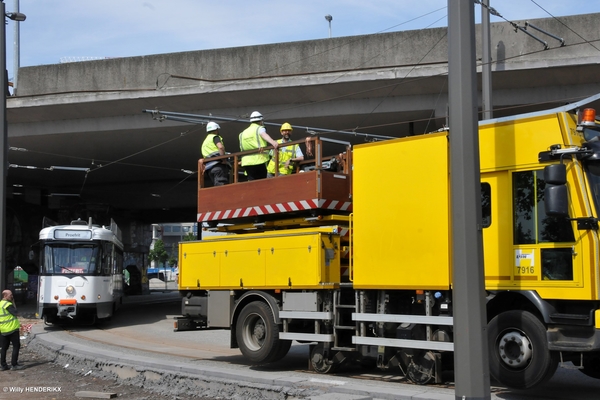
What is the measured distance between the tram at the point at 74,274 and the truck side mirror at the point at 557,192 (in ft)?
57.2

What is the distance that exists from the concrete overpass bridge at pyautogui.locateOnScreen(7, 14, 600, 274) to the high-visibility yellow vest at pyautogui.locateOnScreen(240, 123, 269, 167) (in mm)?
5603

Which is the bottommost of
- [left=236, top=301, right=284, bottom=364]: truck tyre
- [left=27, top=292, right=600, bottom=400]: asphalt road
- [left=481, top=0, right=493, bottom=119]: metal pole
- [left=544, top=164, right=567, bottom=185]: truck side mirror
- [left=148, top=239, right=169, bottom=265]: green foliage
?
[left=27, top=292, right=600, bottom=400]: asphalt road

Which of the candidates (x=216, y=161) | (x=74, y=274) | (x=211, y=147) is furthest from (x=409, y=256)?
(x=74, y=274)

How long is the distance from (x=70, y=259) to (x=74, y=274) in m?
0.57

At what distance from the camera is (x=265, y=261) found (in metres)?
11.8

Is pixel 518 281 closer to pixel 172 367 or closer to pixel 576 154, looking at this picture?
pixel 576 154

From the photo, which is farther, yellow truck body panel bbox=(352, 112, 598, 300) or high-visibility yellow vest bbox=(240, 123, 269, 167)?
high-visibility yellow vest bbox=(240, 123, 269, 167)

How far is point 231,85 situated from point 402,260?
41.5 ft

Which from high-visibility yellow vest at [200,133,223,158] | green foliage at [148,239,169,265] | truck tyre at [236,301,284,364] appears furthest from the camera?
green foliage at [148,239,169,265]

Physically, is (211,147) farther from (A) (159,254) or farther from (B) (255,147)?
(A) (159,254)

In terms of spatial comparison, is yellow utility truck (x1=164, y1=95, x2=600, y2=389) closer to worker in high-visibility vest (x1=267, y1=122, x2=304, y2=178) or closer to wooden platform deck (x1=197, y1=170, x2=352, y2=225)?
wooden platform deck (x1=197, y1=170, x2=352, y2=225)

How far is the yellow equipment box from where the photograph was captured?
11.0 meters

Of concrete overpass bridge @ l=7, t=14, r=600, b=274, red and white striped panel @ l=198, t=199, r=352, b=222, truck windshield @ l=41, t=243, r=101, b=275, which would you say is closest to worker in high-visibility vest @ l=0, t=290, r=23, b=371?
red and white striped panel @ l=198, t=199, r=352, b=222

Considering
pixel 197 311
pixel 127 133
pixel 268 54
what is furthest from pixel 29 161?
pixel 197 311
